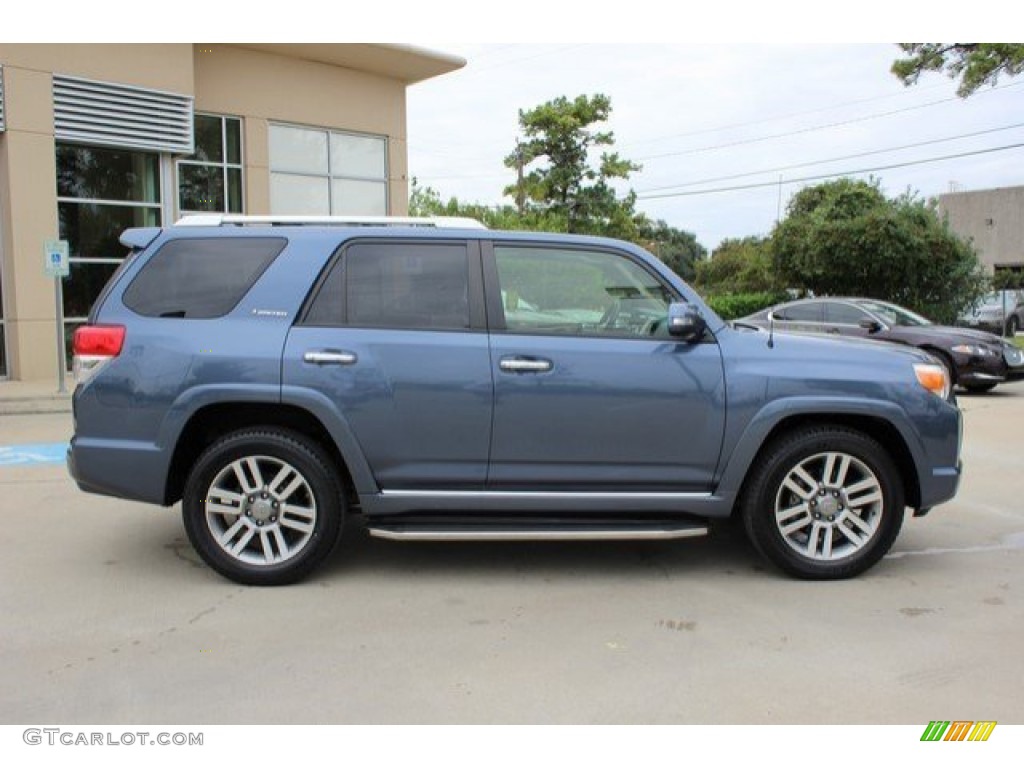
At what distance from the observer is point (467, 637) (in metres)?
4.09

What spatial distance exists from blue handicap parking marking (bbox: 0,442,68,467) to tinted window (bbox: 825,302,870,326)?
1104cm

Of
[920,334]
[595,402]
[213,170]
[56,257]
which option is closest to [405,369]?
[595,402]

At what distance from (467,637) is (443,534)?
2.13 ft

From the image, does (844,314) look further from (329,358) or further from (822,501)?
(329,358)

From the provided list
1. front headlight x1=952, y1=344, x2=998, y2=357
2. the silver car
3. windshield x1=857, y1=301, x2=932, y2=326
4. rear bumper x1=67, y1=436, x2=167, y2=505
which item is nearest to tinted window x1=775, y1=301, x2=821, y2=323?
windshield x1=857, y1=301, x2=932, y2=326

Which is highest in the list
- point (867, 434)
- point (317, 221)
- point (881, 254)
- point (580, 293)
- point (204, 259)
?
point (881, 254)

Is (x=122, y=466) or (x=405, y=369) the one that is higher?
(x=405, y=369)

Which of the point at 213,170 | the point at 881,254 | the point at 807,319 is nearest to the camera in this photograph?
the point at 807,319

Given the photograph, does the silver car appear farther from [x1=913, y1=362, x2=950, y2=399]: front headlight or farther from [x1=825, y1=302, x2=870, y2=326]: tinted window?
[x1=913, y1=362, x2=950, y2=399]: front headlight

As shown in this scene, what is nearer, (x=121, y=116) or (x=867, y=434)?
(x=867, y=434)

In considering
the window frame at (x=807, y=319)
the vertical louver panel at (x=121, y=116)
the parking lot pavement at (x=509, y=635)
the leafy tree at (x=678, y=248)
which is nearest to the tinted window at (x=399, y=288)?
the parking lot pavement at (x=509, y=635)

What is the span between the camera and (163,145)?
615 inches

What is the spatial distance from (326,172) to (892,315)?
36.9 feet
